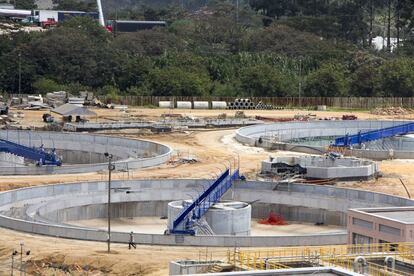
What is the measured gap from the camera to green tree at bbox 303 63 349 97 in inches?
5251

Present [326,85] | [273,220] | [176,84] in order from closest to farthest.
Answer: [273,220] → [176,84] → [326,85]

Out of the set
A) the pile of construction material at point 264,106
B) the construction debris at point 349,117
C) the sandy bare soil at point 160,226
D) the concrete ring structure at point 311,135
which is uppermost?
the pile of construction material at point 264,106

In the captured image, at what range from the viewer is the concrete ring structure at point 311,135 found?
87.5 meters

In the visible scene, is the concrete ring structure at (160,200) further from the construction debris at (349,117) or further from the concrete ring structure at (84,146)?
the construction debris at (349,117)

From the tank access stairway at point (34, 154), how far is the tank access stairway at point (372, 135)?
21.3 m

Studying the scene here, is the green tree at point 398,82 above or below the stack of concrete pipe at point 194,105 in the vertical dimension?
above

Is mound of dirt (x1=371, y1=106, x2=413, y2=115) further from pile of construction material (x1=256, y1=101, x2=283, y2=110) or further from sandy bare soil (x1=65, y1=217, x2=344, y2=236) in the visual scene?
sandy bare soil (x1=65, y1=217, x2=344, y2=236)

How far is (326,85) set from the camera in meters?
134

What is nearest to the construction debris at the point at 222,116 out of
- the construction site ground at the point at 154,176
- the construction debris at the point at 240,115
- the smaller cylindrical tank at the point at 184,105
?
the construction debris at the point at 240,115

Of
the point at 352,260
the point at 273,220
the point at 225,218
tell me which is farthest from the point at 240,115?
the point at 352,260

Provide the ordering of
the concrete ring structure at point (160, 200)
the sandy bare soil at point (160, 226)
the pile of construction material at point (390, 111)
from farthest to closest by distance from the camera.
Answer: the pile of construction material at point (390, 111) < the concrete ring structure at point (160, 200) < the sandy bare soil at point (160, 226)

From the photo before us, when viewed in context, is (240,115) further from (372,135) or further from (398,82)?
(398,82)

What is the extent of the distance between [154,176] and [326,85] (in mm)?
65789

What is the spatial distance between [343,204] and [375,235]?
18.8 metres
